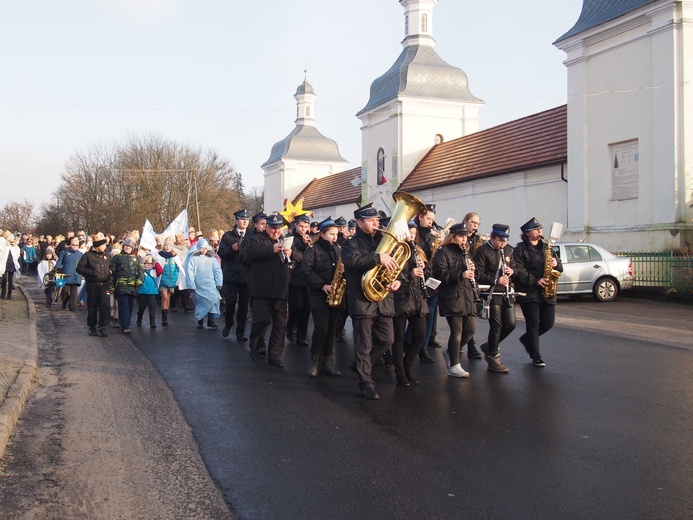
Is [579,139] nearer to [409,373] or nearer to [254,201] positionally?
[409,373]

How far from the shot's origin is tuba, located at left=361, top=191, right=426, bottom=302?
7.19m

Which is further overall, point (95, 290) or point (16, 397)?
point (95, 290)

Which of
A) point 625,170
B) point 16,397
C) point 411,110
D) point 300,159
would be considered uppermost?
point 300,159

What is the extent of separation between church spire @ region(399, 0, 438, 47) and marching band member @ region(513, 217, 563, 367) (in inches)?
1382

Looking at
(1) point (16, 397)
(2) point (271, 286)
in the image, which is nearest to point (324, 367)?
(2) point (271, 286)

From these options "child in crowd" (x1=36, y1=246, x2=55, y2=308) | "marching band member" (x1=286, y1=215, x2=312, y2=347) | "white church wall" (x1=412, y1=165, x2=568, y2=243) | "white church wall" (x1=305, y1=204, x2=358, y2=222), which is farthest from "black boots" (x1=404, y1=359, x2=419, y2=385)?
"white church wall" (x1=305, y1=204, x2=358, y2=222)

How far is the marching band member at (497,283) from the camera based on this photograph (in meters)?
8.58

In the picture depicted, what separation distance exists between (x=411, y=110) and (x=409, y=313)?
32986 mm

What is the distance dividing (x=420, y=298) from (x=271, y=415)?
7.25 ft

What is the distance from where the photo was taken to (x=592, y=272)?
731 inches

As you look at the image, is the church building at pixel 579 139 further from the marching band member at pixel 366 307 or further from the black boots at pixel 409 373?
the marching band member at pixel 366 307

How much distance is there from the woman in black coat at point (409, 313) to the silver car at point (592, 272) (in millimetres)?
11426

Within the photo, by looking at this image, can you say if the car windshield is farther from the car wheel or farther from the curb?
the curb

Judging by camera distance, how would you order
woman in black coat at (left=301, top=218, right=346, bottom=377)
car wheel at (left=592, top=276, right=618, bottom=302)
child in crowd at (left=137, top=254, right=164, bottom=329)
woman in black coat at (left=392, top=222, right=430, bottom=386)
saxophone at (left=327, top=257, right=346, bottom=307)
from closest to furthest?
1. woman in black coat at (left=392, top=222, right=430, bottom=386)
2. saxophone at (left=327, top=257, right=346, bottom=307)
3. woman in black coat at (left=301, top=218, right=346, bottom=377)
4. child in crowd at (left=137, top=254, right=164, bottom=329)
5. car wheel at (left=592, top=276, right=618, bottom=302)
